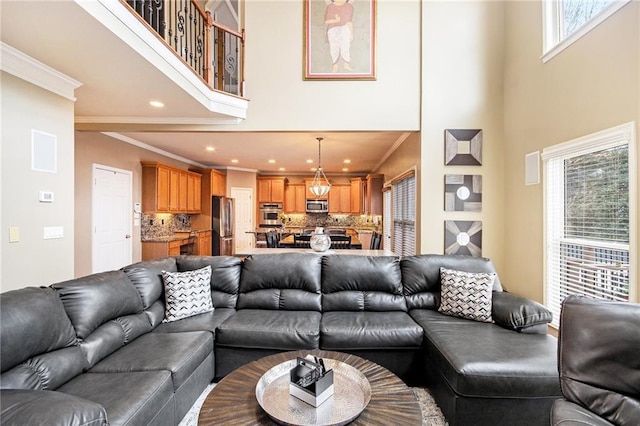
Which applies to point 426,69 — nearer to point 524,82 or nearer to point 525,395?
point 524,82

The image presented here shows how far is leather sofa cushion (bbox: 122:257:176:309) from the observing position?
250cm

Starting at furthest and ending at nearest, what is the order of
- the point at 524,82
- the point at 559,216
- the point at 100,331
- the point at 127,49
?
the point at 524,82 → the point at 559,216 → the point at 127,49 → the point at 100,331

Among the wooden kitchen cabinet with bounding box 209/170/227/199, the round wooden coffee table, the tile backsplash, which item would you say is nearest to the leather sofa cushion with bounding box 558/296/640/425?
the round wooden coffee table

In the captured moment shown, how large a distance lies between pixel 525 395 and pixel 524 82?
3.18 meters

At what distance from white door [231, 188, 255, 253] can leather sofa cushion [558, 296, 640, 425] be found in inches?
316

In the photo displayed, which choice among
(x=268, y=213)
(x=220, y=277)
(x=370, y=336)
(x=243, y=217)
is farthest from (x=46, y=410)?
(x=268, y=213)

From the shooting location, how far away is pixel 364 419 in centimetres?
131

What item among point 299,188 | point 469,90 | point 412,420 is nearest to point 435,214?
point 469,90

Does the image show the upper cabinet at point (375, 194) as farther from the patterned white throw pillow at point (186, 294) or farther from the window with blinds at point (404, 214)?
the patterned white throw pillow at point (186, 294)

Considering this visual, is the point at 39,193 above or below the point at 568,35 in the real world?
below

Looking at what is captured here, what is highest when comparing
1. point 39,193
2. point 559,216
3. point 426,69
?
point 426,69

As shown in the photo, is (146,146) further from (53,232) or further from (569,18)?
(569,18)

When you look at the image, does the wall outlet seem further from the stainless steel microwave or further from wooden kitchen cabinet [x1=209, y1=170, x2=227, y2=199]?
the stainless steel microwave

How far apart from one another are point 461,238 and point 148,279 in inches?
141
